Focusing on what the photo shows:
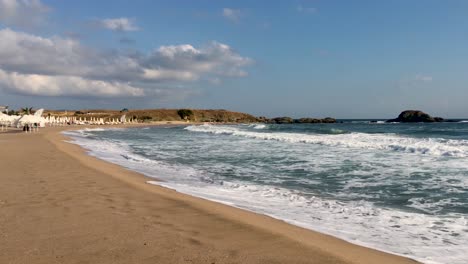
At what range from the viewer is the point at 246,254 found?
409 centimetres

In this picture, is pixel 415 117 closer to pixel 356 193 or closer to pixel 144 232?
pixel 356 193

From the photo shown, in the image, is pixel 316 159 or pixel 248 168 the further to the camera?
pixel 316 159

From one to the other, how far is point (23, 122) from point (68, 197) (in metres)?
37.5

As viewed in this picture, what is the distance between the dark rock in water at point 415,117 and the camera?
98.8 metres

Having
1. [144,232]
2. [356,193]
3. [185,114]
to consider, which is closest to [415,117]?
[185,114]

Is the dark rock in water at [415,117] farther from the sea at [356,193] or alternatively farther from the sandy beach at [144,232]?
the sandy beach at [144,232]

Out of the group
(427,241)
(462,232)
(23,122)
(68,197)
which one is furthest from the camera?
(23,122)

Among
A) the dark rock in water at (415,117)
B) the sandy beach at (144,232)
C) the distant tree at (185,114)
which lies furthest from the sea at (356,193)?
the distant tree at (185,114)

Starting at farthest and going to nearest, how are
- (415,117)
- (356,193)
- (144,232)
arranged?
(415,117)
(356,193)
(144,232)

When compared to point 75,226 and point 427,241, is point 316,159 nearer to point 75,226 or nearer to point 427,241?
point 427,241

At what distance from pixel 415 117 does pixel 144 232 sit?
111 m

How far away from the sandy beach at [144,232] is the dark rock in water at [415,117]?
104563 millimetres

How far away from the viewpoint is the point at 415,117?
104m

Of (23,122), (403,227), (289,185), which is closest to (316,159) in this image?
(289,185)
